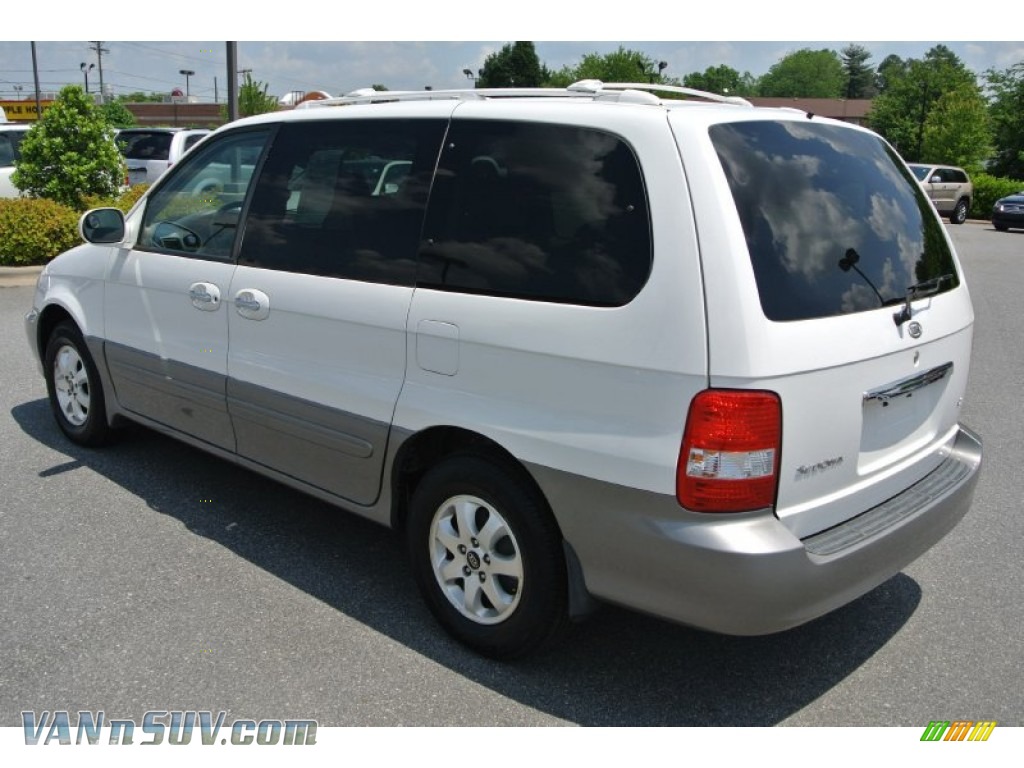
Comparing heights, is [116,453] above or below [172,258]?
below

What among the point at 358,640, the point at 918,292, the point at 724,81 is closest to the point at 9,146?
the point at 358,640

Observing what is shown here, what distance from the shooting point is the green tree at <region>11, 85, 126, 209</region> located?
12547 mm

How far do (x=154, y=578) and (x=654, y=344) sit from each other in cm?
247

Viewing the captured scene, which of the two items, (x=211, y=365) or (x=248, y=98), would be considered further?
(x=248, y=98)

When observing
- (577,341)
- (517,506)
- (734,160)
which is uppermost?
(734,160)

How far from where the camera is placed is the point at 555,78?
82.6 m

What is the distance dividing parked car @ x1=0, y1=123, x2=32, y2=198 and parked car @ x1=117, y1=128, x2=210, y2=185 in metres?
1.75

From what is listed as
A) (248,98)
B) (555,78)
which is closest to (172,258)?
(248,98)

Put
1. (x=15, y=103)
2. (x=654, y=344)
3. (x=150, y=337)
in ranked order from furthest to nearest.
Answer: (x=15, y=103), (x=150, y=337), (x=654, y=344)

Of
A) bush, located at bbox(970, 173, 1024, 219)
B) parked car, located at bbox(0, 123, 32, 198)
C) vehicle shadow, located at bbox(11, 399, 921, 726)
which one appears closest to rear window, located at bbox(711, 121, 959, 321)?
vehicle shadow, located at bbox(11, 399, 921, 726)

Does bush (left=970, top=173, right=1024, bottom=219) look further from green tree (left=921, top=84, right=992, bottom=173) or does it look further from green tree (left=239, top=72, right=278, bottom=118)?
green tree (left=239, top=72, right=278, bottom=118)

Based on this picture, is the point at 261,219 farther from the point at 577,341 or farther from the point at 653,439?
the point at 653,439

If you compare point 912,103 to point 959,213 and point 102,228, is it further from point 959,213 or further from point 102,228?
point 102,228

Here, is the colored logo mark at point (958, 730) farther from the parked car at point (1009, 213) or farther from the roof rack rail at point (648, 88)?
the parked car at point (1009, 213)
